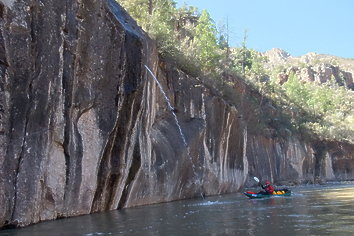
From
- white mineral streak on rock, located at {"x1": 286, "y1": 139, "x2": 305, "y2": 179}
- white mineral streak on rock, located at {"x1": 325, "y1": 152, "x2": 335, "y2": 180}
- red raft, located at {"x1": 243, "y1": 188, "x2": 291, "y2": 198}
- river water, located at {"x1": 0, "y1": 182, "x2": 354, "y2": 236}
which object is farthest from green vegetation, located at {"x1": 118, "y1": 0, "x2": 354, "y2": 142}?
river water, located at {"x1": 0, "y1": 182, "x2": 354, "y2": 236}

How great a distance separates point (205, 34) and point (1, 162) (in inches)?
1151

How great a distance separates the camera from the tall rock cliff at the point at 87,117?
11766 mm

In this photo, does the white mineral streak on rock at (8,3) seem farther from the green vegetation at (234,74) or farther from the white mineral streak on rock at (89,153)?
the green vegetation at (234,74)

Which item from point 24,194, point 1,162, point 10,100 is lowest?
point 24,194

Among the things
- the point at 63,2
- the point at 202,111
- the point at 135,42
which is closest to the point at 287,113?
the point at 202,111

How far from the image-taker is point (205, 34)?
38500mm

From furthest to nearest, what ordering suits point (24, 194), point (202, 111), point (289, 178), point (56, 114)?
point (289, 178) → point (202, 111) → point (56, 114) → point (24, 194)

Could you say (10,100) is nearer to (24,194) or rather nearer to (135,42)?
(24,194)

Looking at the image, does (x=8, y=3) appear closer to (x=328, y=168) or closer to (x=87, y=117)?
(x=87, y=117)

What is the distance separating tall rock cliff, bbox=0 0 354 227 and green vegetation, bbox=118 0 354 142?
10.3ft

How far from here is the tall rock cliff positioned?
11766mm

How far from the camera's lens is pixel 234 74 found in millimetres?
46844

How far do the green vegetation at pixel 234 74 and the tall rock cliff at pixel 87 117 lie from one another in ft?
10.3

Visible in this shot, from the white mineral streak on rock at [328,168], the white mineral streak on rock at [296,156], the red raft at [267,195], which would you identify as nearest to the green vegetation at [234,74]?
the white mineral streak on rock at [296,156]
